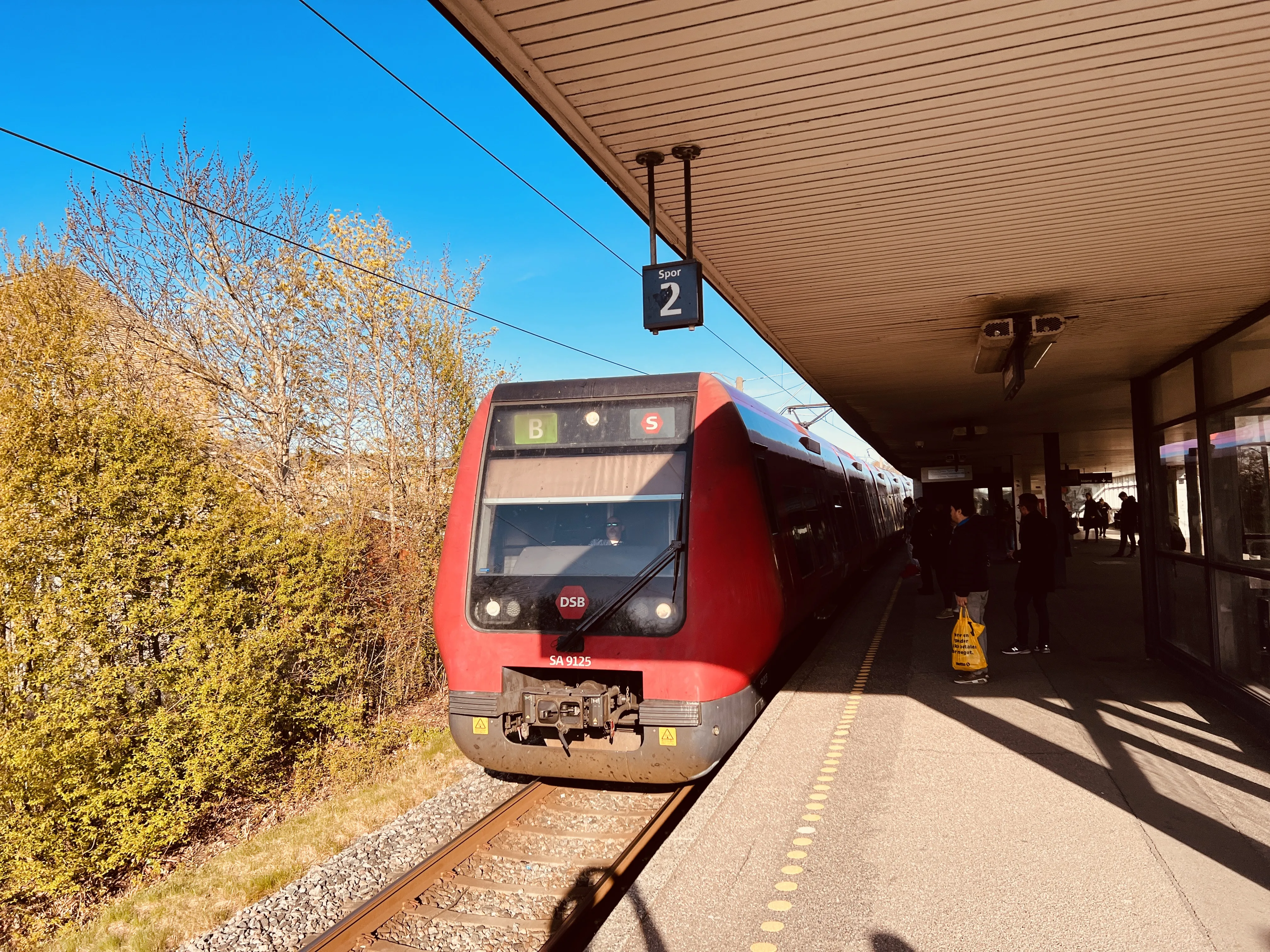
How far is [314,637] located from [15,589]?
322 centimetres

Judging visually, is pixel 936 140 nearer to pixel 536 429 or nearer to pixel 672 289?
pixel 672 289

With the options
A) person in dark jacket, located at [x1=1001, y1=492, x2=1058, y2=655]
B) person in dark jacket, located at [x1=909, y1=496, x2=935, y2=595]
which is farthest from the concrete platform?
person in dark jacket, located at [x1=909, y1=496, x2=935, y2=595]

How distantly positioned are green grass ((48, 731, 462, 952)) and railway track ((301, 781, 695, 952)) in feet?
4.58

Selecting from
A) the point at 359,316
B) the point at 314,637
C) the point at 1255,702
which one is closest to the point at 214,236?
the point at 359,316

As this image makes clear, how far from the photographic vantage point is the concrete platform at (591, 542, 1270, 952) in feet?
10.7

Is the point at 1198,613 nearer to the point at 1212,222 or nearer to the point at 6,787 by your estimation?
the point at 1212,222

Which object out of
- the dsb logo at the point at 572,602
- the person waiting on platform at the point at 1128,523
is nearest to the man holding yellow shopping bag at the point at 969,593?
the dsb logo at the point at 572,602

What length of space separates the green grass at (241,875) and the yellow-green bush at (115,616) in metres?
0.84

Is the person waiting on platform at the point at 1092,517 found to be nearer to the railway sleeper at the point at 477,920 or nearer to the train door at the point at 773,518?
the train door at the point at 773,518

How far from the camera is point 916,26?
301cm

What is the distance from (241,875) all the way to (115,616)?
3230 millimetres

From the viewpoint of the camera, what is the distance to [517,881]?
4.89 metres

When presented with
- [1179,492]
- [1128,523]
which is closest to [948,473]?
[1128,523]

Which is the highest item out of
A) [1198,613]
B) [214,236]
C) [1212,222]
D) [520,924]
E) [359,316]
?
[214,236]
